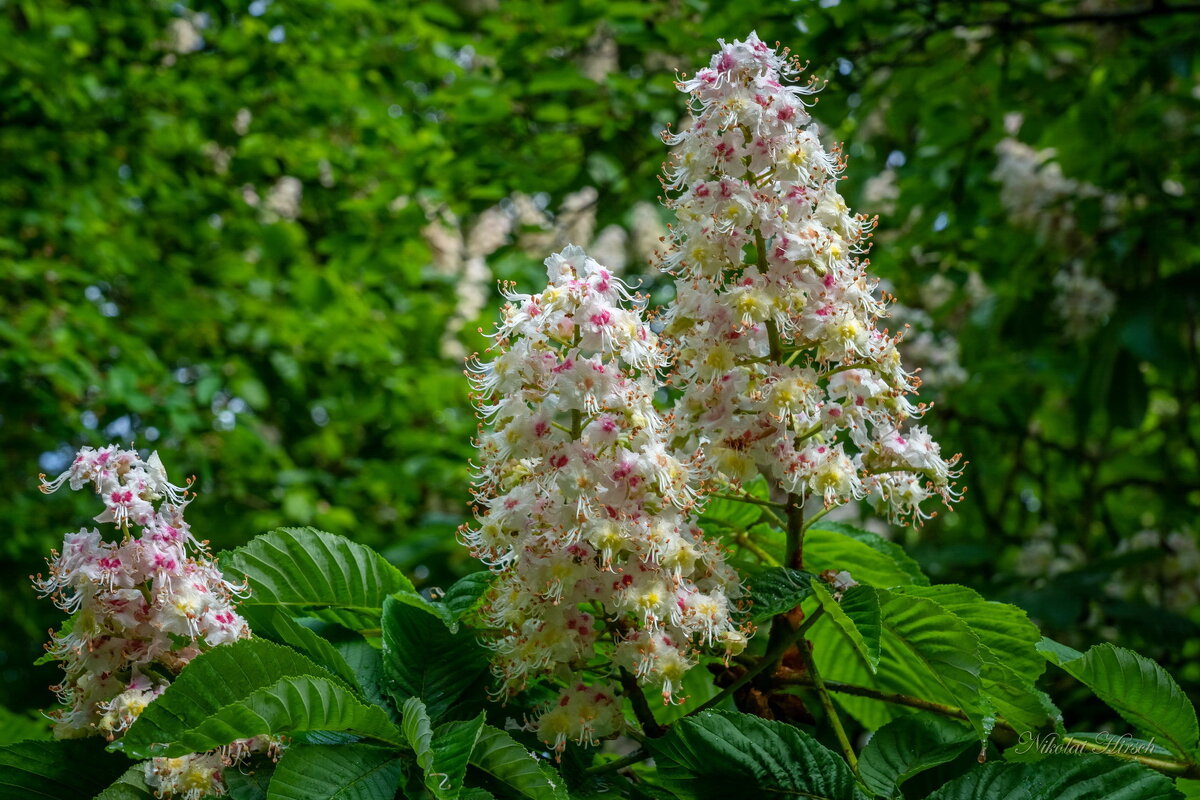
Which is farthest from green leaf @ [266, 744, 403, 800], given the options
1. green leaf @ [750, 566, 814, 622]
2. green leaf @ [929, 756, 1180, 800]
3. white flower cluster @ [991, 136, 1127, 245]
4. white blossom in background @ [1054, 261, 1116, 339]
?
white blossom in background @ [1054, 261, 1116, 339]

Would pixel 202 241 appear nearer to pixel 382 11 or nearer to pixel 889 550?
pixel 382 11

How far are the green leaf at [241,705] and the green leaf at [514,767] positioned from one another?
10 cm

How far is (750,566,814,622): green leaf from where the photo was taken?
3.39 ft

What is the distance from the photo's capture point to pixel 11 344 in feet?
14.4

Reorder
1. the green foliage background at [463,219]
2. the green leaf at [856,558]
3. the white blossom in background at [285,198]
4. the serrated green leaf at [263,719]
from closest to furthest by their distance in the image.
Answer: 1. the serrated green leaf at [263,719]
2. the green leaf at [856,558]
3. the green foliage background at [463,219]
4. the white blossom in background at [285,198]

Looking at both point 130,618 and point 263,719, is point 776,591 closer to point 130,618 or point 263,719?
point 263,719

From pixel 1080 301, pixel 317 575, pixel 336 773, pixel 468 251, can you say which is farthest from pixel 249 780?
pixel 468 251

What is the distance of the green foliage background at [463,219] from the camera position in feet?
11.2

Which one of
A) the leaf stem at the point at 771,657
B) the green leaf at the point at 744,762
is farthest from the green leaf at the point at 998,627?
the green leaf at the point at 744,762

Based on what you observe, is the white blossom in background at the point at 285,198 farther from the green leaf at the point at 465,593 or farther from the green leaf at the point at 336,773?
the green leaf at the point at 336,773

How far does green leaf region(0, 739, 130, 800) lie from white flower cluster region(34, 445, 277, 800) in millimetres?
20

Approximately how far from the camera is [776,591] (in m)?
1.07

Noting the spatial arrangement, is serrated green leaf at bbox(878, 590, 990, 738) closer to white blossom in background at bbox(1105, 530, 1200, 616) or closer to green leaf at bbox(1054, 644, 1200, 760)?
green leaf at bbox(1054, 644, 1200, 760)

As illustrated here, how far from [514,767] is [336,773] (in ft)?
0.53
